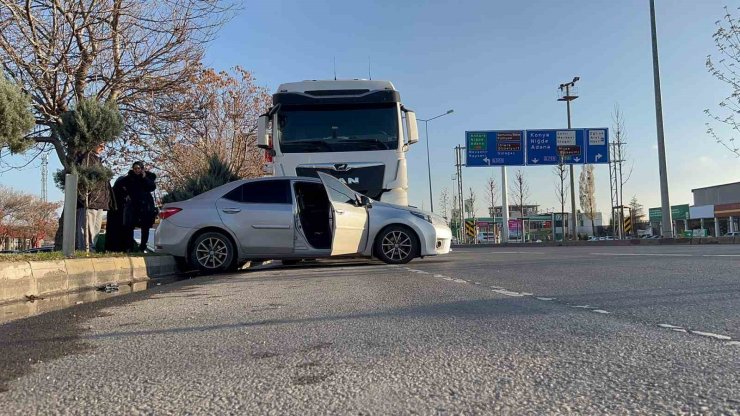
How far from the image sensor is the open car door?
9.12m

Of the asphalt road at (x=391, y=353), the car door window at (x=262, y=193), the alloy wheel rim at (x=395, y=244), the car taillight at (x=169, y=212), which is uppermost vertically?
the car door window at (x=262, y=193)

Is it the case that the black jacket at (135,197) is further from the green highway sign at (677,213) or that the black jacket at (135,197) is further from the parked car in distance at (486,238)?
the green highway sign at (677,213)

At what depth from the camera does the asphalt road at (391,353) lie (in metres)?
2.46

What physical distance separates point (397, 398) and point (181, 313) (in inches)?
112

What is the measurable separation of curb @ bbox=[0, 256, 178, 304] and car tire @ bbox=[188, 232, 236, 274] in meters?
0.64

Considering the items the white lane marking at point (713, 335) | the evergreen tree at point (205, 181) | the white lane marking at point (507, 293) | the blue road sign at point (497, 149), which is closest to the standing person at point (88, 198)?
the evergreen tree at point (205, 181)

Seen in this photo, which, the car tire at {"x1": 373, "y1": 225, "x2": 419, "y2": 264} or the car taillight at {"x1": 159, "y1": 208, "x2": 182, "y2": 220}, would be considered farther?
the car tire at {"x1": 373, "y1": 225, "x2": 419, "y2": 264}

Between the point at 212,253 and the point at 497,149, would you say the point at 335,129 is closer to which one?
the point at 212,253

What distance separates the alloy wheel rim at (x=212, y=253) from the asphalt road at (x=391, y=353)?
316 centimetres

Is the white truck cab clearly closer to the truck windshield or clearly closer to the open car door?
the truck windshield

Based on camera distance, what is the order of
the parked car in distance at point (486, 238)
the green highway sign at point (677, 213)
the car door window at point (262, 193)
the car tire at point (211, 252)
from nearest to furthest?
the car tire at point (211, 252), the car door window at point (262, 193), the parked car in distance at point (486, 238), the green highway sign at point (677, 213)

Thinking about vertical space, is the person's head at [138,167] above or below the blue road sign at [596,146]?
below

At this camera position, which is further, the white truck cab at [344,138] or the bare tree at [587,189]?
the bare tree at [587,189]

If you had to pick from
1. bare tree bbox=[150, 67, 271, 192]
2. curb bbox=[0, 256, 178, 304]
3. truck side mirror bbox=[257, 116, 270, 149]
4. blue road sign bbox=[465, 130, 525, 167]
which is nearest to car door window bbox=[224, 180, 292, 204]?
curb bbox=[0, 256, 178, 304]
